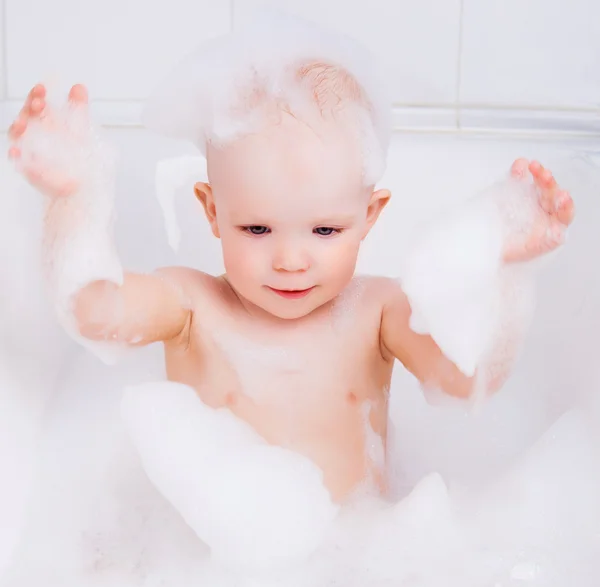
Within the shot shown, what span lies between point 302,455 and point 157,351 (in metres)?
0.38

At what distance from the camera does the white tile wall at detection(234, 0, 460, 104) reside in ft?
5.34

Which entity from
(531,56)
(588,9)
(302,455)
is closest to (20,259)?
(302,455)

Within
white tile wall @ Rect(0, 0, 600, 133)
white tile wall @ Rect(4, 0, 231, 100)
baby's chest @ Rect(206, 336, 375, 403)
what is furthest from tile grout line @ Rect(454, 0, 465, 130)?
baby's chest @ Rect(206, 336, 375, 403)

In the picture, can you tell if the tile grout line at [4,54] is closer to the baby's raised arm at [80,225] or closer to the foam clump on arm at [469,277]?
the baby's raised arm at [80,225]

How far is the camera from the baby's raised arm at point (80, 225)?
1043 millimetres

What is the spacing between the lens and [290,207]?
1067 millimetres

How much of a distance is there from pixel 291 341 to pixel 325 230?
18 centimetres

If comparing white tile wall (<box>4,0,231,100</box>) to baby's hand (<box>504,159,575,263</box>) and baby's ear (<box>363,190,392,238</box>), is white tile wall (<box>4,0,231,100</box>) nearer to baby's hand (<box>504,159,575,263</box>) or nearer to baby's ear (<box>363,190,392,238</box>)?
baby's ear (<box>363,190,392,238</box>)

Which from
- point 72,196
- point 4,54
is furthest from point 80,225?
point 4,54

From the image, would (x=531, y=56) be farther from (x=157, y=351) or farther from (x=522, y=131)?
(x=157, y=351)

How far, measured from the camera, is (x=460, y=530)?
3.77 feet

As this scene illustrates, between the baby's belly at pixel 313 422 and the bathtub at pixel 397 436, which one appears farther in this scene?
the baby's belly at pixel 313 422

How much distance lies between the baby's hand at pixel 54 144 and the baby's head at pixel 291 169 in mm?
140

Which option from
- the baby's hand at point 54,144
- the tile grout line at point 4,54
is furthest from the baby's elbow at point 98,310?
the tile grout line at point 4,54
